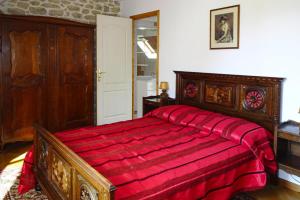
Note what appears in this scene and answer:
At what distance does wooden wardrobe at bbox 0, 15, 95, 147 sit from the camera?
153 inches

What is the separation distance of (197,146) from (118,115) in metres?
2.86

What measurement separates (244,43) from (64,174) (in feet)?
8.03

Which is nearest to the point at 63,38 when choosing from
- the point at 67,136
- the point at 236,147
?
the point at 67,136

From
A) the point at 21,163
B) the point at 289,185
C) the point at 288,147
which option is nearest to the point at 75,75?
the point at 21,163

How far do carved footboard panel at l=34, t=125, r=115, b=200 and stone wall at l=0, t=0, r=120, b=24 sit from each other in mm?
2441

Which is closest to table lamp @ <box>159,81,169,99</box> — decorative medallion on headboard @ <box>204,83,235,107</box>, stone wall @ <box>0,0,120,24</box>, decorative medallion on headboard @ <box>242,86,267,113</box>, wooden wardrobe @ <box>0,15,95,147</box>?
decorative medallion on headboard @ <box>204,83,235,107</box>

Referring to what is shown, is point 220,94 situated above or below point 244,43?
below

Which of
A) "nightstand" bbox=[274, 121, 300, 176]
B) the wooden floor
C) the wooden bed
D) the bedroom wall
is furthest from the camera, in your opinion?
the bedroom wall

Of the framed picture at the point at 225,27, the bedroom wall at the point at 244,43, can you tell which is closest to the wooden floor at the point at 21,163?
the bedroom wall at the point at 244,43

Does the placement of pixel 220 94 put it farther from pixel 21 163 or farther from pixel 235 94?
pixel 21 163

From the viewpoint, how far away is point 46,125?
14.2 feet

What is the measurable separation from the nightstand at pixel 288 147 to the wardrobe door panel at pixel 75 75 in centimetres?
300

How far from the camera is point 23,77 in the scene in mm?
3994

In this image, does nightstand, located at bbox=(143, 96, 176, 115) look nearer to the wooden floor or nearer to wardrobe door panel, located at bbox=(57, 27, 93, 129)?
wardrobe door panel, located at bbox=(57, 27, 93, 129)
